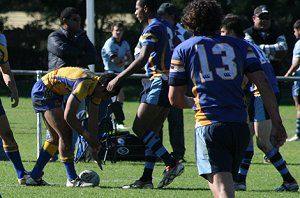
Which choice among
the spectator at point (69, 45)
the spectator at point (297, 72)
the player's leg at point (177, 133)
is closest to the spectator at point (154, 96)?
the spectator at point (69, 45)

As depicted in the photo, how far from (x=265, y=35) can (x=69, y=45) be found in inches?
125

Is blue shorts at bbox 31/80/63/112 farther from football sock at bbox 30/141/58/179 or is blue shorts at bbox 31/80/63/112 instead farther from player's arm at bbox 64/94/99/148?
player's arm at bbox 64/94/99/148

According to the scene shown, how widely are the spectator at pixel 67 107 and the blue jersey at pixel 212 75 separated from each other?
8.86 ft

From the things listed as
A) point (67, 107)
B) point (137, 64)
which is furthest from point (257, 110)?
point (67, 107)

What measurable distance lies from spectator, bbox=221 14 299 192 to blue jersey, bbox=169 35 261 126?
308 centimetres

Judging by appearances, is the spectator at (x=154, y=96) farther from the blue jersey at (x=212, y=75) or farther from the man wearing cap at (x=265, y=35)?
the man wearing cap at (x=265, y=35)

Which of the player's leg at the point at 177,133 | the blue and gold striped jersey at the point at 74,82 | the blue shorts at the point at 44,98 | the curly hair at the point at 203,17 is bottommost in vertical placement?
the player's leg at the point at 177,133

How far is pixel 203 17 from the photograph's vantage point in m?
7.14

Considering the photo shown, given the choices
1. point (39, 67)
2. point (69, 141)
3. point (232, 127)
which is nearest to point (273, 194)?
point (69, 141)

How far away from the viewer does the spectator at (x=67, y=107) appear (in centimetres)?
973

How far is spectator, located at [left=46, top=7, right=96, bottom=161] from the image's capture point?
12242 mm

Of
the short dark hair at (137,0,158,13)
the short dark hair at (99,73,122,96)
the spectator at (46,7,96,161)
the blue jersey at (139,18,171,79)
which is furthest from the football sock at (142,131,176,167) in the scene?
the spectator at (46,7,96,161)

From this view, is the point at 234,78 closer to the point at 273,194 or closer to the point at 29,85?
the point at 273,194

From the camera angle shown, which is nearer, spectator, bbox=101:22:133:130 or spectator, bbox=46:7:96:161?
spectator, bbox=46:7:96:161
